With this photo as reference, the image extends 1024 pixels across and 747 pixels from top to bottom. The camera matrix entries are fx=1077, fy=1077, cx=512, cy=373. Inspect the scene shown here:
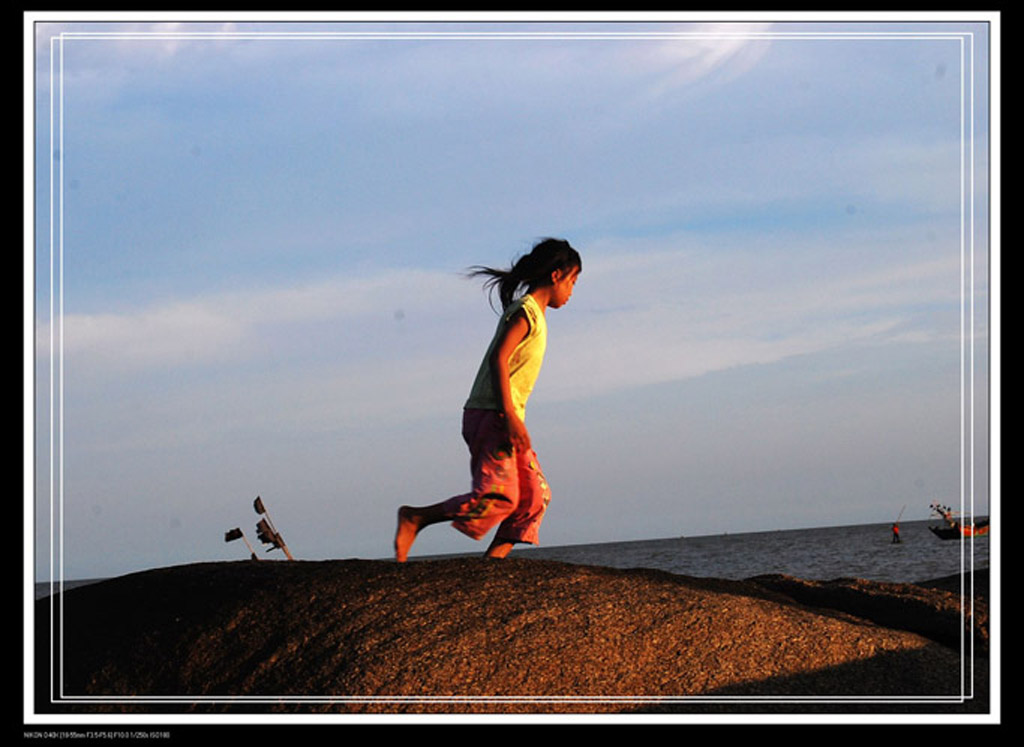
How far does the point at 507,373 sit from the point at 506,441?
0.39 metres

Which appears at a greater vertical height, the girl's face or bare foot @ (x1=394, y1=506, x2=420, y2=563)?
the girl's face

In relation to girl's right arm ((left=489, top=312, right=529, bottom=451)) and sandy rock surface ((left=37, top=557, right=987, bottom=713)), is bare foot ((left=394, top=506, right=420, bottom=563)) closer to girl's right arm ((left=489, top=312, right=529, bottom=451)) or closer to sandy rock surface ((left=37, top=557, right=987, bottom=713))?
sandy rock surface ((left=37, top=557, right=987, bottom=713))

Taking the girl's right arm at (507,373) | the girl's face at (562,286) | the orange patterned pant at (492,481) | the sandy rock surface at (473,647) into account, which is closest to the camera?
the sandy rock surface at (473,647)

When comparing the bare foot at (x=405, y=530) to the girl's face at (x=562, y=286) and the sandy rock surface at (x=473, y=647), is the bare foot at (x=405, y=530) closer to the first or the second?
the sandy rock surface at (x=473, y=647)

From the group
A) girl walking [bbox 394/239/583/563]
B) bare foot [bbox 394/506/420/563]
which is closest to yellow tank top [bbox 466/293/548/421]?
girl walking [bbox 394/239/583/563]

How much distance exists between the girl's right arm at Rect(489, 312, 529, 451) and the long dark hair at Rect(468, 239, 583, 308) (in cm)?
35

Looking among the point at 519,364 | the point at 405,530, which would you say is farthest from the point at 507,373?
the point at 405,530

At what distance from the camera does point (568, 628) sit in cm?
552

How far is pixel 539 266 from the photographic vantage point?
6453mm

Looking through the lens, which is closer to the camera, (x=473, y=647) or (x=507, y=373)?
(x=473, y=647)

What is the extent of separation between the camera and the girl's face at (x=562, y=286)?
21.1ft

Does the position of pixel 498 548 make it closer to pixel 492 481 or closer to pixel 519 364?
pixel 492 481

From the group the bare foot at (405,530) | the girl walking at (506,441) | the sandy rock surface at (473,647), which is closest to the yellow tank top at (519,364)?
the girl walking at (506,441)

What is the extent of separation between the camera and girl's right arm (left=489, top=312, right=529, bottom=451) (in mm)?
6000
